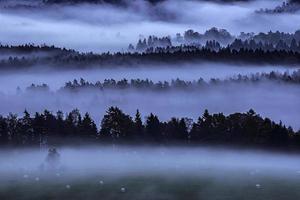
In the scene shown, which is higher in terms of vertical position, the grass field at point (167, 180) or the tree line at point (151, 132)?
the tree line at point (151, 132)

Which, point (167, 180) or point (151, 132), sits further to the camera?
point (151, 132)

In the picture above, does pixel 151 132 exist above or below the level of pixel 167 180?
above

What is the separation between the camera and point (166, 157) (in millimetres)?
127562

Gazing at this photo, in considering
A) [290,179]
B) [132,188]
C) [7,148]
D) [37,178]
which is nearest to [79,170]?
[37,178]

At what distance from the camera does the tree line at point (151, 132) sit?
12888 centimetres

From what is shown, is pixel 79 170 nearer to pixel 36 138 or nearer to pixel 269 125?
pixel 36 138

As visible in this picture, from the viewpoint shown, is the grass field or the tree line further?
the tree line

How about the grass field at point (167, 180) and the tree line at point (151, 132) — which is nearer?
the grass field at point (167, 180)

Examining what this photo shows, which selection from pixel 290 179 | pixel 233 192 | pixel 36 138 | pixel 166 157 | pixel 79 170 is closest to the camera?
pixel 233 192

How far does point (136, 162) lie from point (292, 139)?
31.7 meters

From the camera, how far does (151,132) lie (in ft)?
458

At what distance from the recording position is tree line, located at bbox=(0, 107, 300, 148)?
129 m

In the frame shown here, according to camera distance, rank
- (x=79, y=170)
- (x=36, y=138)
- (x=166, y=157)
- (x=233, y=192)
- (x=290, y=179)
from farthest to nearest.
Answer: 1. (x=36, y=138)
2. (x=166, y=157)
3. (x=79, y=170)
4. (x=290, y=179)
5. (x=233, y=192)

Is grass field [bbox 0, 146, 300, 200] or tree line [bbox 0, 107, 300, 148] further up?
tree line [bbox 0, 107, 300, 148]
